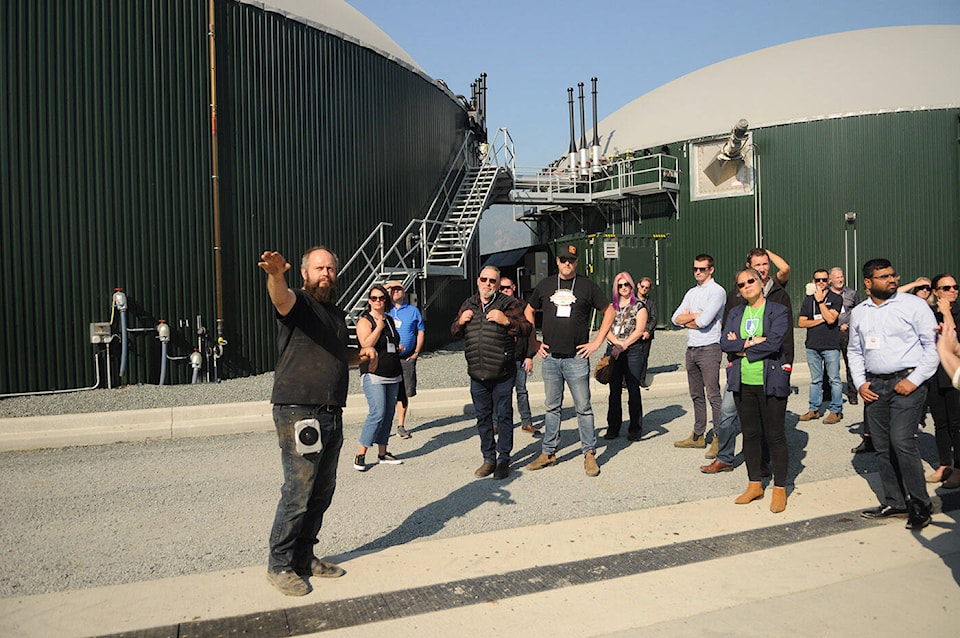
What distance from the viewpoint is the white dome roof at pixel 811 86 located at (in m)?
23.9

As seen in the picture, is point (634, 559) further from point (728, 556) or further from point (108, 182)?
point (108, 182)

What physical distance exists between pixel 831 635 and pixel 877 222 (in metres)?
22.7

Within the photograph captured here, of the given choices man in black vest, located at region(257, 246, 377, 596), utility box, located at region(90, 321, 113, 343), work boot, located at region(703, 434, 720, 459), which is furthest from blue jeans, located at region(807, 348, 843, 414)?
utility box, located at region(90, 321, 113, 343)

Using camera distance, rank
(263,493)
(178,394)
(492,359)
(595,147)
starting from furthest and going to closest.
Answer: (595,147), (178,394), (492,359), (263,493)

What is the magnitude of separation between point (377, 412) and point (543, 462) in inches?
68.2

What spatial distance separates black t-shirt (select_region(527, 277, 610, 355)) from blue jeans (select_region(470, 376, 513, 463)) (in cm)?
A: 62

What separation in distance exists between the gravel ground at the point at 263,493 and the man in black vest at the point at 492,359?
0.31 m

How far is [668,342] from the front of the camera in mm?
18344

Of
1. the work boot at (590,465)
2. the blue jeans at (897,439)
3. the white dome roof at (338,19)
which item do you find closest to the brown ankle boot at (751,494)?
the blue jeans at (897,439)

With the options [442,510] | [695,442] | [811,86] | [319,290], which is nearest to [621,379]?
[695,442]

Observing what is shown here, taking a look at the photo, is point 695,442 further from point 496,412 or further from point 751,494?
point 496,412

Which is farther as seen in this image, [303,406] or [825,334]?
[825,334]

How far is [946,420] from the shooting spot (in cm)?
658

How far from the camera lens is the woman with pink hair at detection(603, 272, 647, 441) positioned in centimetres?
867
